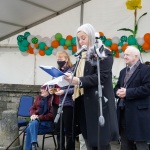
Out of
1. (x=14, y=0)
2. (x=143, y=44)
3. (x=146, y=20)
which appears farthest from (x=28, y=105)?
(x=146, y=20)

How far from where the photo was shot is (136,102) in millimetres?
3414

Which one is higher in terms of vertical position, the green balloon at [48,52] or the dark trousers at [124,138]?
the green balloon at [48,52]

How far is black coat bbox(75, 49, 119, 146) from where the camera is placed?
2369 mm

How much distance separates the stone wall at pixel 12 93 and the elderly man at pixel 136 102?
444cm

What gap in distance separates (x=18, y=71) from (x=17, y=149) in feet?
11.9

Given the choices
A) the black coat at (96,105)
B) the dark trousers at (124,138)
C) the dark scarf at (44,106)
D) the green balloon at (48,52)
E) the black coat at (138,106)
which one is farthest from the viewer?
the green balloon at (48,52)

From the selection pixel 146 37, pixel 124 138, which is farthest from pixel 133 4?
pixel 124 138

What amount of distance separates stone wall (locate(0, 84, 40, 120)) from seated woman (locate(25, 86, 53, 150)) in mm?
2976

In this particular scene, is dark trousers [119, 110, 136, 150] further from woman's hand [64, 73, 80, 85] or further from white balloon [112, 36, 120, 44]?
white balloon [112, 36, 120, 44]

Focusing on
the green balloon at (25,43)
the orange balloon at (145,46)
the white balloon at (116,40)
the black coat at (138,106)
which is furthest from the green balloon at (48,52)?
the black coat at (138,106)

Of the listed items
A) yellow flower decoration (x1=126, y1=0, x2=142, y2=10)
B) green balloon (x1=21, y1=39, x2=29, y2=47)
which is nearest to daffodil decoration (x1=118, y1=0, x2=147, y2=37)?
yellow flower decoration (x1=126, y1=0, x2=142, y2=10)

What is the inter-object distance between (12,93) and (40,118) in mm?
3565

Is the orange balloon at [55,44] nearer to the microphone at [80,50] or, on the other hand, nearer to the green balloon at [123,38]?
the green balloon at [123,38]

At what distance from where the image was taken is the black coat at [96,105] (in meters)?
2.37
